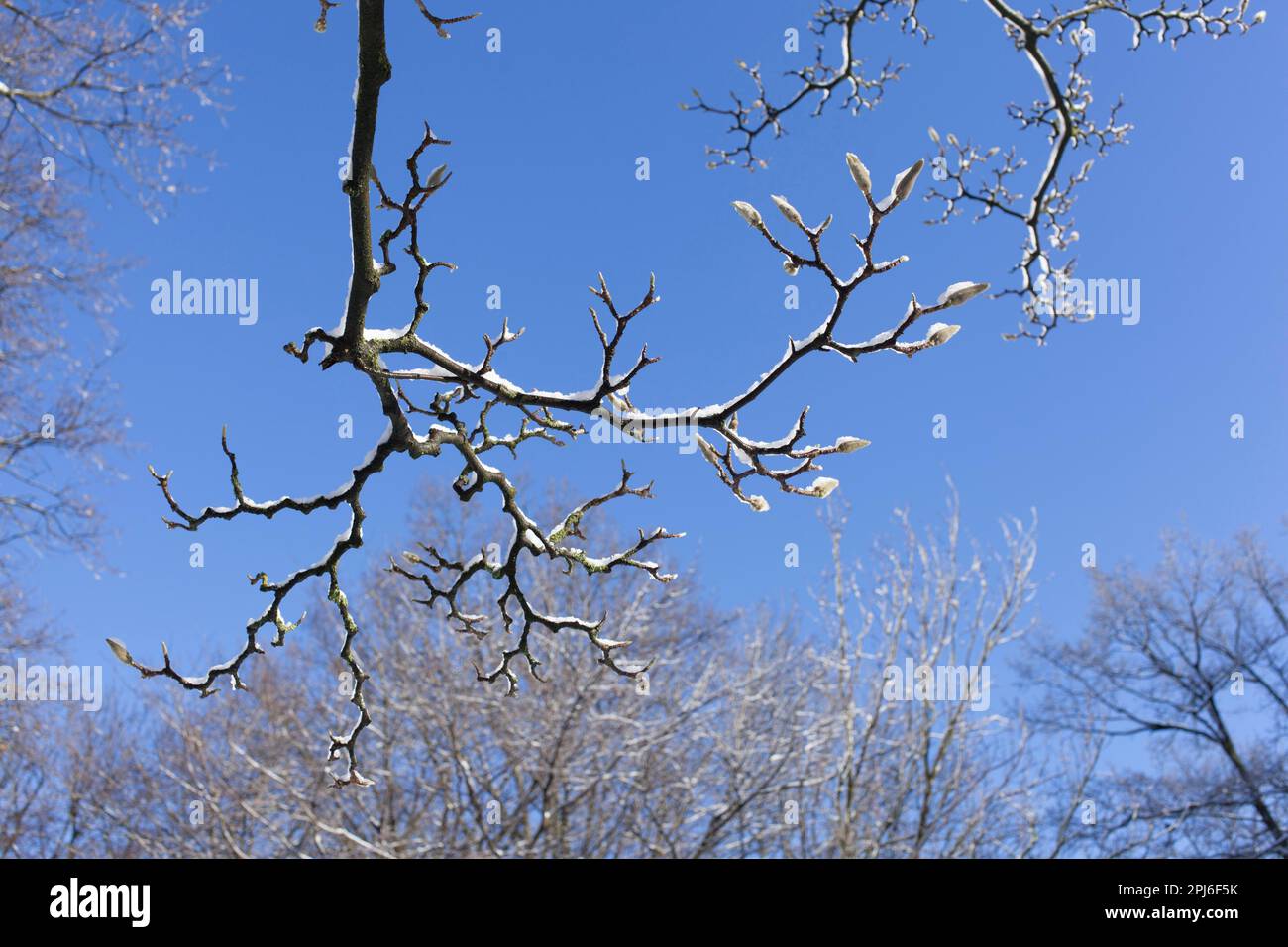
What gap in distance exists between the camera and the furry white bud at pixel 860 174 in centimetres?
141

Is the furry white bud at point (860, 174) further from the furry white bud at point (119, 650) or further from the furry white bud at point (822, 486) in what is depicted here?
the furry white bud at point (119, 650)

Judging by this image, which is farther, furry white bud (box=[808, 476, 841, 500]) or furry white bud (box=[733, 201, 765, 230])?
furry white bud (box=[808, 476, 841, 500])

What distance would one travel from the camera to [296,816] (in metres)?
8.75

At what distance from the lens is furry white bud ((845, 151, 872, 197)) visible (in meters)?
1.41

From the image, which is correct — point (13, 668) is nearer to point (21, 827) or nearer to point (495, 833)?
point (495, 833)

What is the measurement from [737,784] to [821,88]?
21.7 ft

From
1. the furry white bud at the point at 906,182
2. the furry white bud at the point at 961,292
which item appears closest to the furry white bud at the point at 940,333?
the furry white bud at the point at 961,292

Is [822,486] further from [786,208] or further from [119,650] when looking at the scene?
[119,650]

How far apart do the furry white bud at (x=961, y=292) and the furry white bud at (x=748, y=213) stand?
299mm

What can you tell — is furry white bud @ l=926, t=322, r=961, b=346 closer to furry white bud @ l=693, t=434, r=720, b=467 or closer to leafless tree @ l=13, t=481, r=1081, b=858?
furry white bud @ l=693, t=434, r=720, b=467

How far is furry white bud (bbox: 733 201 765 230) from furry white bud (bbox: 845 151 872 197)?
0.15 meters

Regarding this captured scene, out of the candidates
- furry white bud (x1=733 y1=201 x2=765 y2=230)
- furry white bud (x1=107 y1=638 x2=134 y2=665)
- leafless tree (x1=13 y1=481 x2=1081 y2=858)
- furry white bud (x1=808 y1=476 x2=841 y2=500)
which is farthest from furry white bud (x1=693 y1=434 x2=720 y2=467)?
leafless tree (x1=13 y1=481 x2=1081 y2=858)
